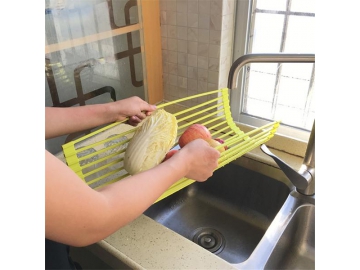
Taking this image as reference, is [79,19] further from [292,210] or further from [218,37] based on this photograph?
[292,210]

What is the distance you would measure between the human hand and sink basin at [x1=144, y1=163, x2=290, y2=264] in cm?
33

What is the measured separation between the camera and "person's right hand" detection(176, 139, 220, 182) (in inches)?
25.5

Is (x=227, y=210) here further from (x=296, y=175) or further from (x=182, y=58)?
(x=182, y=58)

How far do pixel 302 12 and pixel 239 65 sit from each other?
1.54 feet

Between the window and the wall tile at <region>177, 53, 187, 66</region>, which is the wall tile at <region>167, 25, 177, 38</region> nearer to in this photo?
the wall tile at <region>177, 53, 187, 66</region>

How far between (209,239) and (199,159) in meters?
0.47

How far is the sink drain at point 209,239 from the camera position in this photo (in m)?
0.99

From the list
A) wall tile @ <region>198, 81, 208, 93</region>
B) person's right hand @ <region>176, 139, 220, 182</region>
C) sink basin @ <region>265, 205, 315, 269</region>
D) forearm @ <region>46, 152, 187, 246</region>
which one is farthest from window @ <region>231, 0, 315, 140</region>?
forearm @ <region>46, 152, 187, 246</region>

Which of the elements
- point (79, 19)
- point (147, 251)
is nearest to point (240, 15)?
point (79, 19)

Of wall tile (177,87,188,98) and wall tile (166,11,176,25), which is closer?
wall tile (166,11,176,25)

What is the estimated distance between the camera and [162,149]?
2.48 ft

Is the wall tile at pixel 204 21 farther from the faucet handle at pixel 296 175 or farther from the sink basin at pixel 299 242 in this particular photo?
the sink basin at pixel 299 242

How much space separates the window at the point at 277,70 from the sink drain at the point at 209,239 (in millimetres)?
459

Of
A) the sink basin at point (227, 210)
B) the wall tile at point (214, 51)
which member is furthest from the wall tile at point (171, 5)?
the sink basin at point (227, 210)
